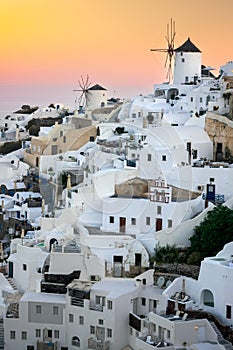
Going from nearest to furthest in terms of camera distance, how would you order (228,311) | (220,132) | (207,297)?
1. (228,311)
2. (207,297)
3. (220,132)

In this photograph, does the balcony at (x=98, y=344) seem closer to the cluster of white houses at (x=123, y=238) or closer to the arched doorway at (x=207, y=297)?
the cluster of white houses at (x=123, y=238)

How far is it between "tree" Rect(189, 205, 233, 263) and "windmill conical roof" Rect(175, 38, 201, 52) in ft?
61.4

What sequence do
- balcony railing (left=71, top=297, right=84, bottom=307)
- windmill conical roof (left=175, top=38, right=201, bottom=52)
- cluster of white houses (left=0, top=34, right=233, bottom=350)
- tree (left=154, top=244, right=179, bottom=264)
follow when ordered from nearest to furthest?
cluster of white houses (left=0, top=34, right=233, bottom=350) < balcony railing (left=71, top=297, right=84, bottom=307) < tree (left=154, top=244, right=179, bottom=264) < windmill conical roof (left=175, top=38, right=201, bottom=52)

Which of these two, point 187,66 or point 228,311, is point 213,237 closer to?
point 228,311

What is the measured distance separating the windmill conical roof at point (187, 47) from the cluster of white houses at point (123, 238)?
233 inches

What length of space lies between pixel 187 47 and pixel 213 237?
1963 cm

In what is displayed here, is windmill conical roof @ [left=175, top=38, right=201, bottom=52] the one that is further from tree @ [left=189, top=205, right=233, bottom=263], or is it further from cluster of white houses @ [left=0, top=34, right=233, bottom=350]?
tree @ [left=189, top=205, right=233, bottom=263]

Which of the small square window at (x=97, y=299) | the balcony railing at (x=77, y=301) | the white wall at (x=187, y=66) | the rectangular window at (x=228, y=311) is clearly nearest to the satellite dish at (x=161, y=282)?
the small square window at (x=97, y=299)

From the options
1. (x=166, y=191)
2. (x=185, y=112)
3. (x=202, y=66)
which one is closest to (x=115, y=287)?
(x=166, y=191)

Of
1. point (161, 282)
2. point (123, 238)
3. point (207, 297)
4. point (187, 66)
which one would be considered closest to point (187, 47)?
point (187, 66)

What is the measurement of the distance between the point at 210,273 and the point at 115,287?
9.04 feet

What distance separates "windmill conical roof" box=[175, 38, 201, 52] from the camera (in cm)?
4150

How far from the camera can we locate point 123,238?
24859mm

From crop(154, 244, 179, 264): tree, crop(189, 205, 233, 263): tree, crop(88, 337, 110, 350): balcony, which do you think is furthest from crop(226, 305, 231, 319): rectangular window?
crop(154, 244, 179, 264): tree
